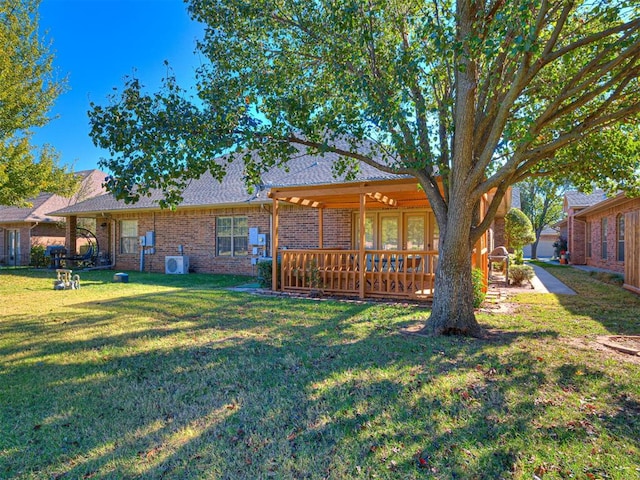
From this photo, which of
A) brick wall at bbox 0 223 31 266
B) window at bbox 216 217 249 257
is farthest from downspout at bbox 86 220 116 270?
brick wall at bbox 0 223 31 266

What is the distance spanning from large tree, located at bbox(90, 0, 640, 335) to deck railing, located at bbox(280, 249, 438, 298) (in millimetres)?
2735

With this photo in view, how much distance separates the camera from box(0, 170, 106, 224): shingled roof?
23.1 meters

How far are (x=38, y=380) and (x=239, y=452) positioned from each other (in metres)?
2.68

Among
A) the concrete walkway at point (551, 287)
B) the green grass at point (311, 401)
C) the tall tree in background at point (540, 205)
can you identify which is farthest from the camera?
the tall tree in background at point (540, 205)

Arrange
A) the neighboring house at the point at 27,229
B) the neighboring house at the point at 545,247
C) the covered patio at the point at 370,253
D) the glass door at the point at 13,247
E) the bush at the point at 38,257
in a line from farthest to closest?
the neighboring house at the point at 545,247 < the glass door at the point at 13,247 < the neighboring house at the point at 27,229 < the bush at the point at 38,257 < the covered patio at the point at 370,253

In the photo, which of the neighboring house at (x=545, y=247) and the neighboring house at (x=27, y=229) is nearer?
the neighboring house at (x=27, y=229)

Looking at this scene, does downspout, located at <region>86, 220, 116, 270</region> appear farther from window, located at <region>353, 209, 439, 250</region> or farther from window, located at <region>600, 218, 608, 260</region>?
window, located at <region>600, 218, 608, 260</region>

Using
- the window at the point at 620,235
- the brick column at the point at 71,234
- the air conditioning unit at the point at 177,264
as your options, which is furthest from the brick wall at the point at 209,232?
the window at the point at 620,235

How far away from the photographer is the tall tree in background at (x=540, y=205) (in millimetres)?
37531

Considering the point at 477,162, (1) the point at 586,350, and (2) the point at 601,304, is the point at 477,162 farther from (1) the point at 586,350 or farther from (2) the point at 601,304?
(2) the point at 601,304

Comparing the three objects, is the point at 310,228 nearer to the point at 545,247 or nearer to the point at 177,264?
the point at 177,264

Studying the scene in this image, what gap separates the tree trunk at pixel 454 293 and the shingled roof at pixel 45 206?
2097 centimetres

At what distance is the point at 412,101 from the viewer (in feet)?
20.9

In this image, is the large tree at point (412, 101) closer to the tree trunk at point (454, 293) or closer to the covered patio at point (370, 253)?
the tree trunk at point (454, 293)
